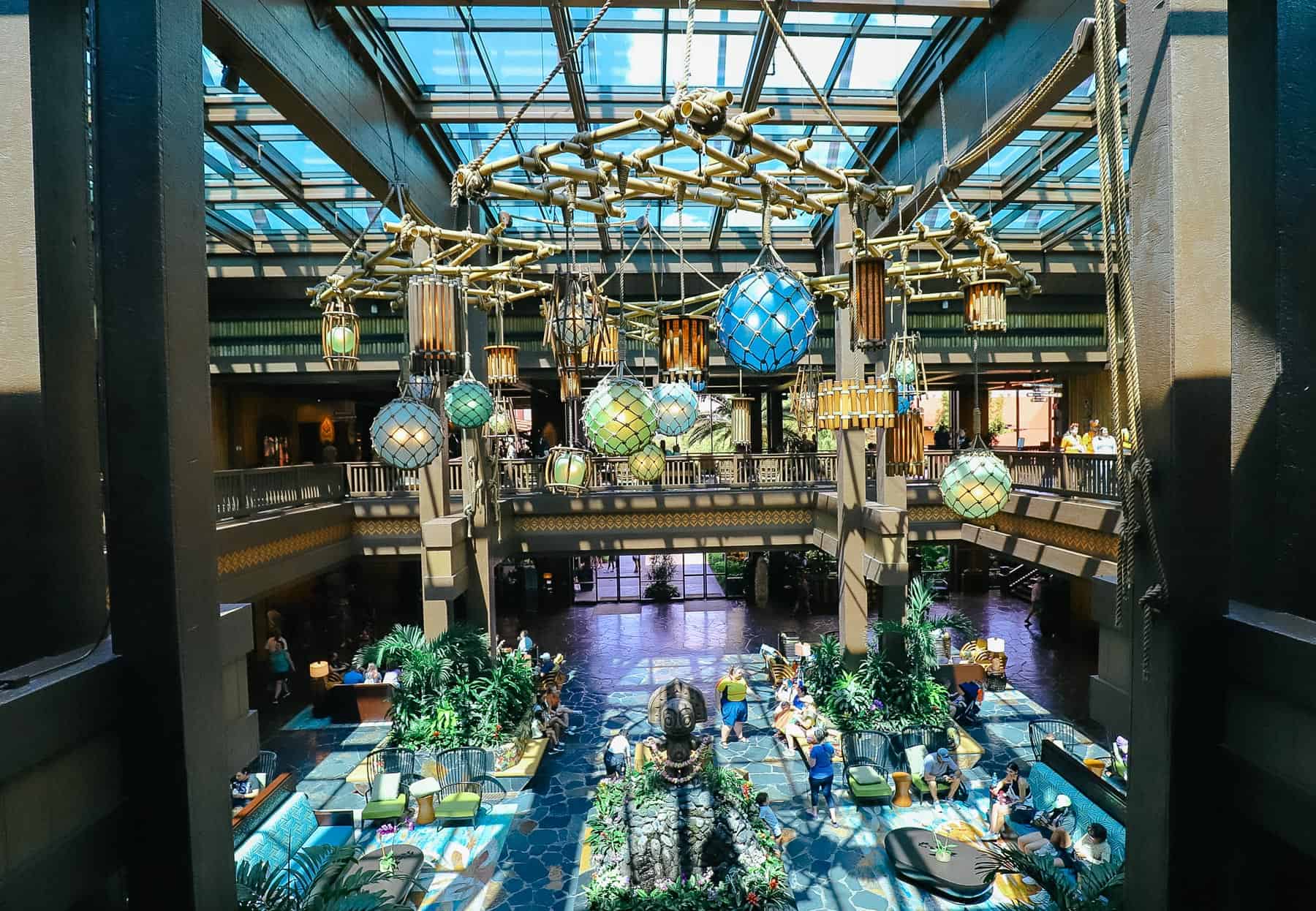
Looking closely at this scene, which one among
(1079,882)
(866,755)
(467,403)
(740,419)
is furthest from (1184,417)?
(740,419)

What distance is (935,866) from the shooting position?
748 centimetres

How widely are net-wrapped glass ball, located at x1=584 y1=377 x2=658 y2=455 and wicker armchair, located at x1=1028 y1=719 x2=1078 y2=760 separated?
934 centimetres

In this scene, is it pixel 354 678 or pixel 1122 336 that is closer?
pixel 1122 336

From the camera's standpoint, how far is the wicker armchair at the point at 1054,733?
10.4 m

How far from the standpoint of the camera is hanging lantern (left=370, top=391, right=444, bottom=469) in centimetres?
650

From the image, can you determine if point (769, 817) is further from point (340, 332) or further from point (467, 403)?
point (340, 332)

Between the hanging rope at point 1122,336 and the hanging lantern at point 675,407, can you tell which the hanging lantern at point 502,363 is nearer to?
the hanging lantern at point 675,407

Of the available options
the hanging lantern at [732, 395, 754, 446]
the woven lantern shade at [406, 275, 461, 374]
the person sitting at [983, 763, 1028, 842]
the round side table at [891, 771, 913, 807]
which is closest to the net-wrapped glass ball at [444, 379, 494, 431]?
the woven lantern shade at [406, 275, 461, 374]

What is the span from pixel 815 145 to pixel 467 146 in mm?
5719

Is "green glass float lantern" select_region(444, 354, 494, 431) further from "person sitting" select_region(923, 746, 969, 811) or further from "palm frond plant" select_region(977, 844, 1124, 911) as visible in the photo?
"person sitting" select_region(923, 746, 969, 811)

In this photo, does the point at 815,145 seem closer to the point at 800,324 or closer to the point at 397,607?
the point at 800,324

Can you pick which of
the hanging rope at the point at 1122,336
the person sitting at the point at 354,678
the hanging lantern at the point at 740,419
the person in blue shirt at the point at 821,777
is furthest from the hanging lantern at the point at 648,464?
the person sitting at the point at 354,678

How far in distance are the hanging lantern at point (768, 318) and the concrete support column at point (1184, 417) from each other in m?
1.72

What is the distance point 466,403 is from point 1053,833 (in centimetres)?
848
